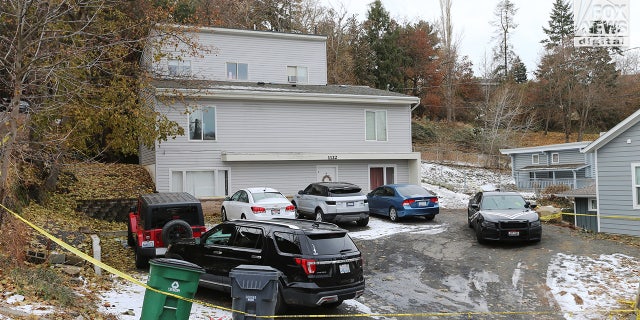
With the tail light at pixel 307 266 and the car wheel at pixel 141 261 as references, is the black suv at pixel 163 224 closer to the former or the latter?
the car wheel at pixel 141 261

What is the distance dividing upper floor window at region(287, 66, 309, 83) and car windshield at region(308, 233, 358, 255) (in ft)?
65.6

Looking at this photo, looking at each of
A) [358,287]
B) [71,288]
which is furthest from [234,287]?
[71,288]

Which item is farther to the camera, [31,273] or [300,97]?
[300,97]

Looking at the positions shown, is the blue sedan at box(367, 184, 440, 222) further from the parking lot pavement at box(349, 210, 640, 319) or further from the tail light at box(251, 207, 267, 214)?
the tail light at box(251, 207, 267, 214)

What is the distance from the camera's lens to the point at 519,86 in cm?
6003

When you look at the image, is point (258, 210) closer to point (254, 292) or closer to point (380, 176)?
point (380, 176)

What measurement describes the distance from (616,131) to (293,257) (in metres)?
15.2

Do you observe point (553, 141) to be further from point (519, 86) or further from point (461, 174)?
point (461, 174)

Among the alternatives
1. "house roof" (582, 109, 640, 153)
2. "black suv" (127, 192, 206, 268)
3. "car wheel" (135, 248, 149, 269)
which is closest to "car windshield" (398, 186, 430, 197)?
"house roof" (582, 109, 640, 153)

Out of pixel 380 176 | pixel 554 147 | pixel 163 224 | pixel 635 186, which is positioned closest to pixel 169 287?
pixel 163 224

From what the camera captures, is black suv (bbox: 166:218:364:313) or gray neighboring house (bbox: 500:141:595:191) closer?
black suv (bbox: 166:218:364:313)

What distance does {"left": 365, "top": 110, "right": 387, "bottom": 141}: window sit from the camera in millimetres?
25312

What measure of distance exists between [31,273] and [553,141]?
57.4 metres

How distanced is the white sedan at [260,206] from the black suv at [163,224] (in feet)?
14.8
